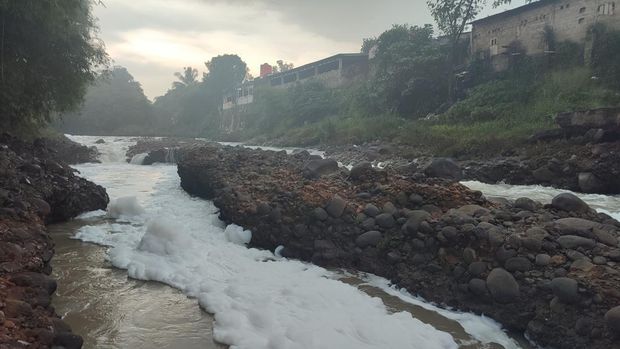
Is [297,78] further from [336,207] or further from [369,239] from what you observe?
[369,239]

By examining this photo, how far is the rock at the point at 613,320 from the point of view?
4.64m

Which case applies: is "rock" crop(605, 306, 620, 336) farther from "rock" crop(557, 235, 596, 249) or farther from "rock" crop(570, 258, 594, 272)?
"rock" crop(557, 235, 596, 249)

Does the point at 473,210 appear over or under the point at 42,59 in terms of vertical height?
under

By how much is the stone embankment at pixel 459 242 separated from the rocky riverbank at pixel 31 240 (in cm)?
400

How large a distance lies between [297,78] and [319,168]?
42.2 m

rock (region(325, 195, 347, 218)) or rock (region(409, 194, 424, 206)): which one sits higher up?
rock (region(409, 194, 424, 206))

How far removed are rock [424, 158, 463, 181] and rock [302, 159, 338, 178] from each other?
272 centimetres

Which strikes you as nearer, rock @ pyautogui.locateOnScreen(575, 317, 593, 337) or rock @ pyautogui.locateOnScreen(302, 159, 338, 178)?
rock @ pyautogui.locateOnScreen(575, 317, 593, 337)

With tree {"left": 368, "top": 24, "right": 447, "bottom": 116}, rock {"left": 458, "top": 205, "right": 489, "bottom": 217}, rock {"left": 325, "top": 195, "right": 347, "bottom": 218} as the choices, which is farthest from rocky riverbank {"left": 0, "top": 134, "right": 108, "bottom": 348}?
tree {"left": 368, "top": 24, "right": 447, "bottom": 116}

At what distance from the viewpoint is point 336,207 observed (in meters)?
8.45

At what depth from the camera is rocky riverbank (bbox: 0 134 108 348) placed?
396 centimetres

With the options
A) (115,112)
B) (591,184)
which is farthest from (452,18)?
(115,112)

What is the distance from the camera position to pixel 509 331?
18.1 ft

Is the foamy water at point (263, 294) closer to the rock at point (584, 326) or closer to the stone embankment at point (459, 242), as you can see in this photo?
the stone embankment at point (459, 242)
